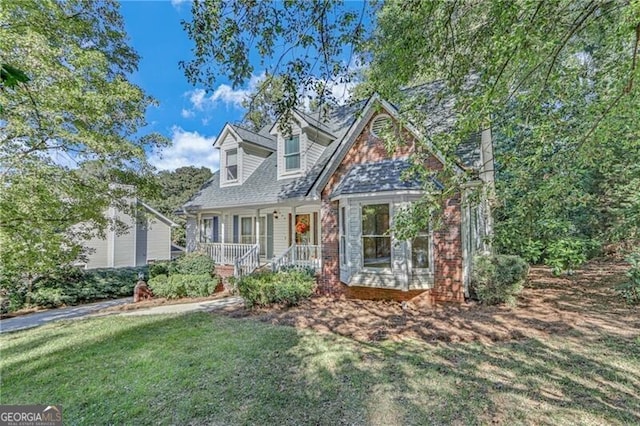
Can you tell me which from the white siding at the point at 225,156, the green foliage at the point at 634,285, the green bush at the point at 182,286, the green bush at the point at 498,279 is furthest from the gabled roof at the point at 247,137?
the green foliage at the point at 634,285

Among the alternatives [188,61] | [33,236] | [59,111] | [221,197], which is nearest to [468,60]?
[188,61]

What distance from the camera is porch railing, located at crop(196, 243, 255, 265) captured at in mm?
14320

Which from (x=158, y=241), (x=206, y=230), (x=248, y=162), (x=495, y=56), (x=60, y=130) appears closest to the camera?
(x=495, y=56)

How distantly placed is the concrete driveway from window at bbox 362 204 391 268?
4.49 metres

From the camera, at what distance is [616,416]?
12.0ft

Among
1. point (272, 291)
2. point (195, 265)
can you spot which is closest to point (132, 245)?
point (195, 265)

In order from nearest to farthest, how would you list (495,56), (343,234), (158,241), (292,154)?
(495,56) → (343,234) → (292,154) → (158,241)

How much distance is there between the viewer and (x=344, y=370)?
5.00 meters

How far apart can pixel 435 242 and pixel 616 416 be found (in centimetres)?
559

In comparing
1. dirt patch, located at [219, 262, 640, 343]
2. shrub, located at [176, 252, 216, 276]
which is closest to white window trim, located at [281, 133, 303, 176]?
shrub, located at [176, 252, 216, 276]

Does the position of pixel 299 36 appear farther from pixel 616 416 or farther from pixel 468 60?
pixel 616 416

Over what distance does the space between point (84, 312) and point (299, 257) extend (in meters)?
7.59

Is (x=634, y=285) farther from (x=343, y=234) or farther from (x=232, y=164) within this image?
(x=232, y=164)

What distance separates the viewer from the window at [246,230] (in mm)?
16047
